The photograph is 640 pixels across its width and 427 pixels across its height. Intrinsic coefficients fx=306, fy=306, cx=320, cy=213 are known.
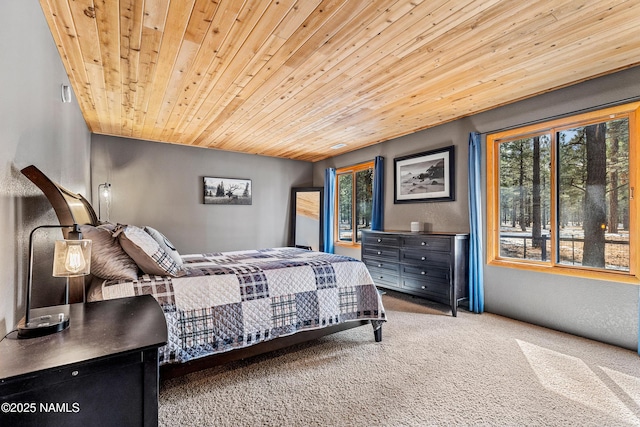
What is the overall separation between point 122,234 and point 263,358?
1429 millimetres

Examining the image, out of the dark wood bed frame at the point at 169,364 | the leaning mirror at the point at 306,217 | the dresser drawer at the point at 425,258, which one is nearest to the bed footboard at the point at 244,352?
the dark wood bed frame at the point at 169,364

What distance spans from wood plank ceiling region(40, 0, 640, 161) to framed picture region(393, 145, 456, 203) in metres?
0.61

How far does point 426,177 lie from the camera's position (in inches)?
176

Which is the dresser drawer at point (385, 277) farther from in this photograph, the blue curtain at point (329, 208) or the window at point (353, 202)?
the blue curtain at point (329, 208)

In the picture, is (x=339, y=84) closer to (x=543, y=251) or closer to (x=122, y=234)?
(x=122, y=234)

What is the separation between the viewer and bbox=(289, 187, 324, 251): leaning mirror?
6.46 m

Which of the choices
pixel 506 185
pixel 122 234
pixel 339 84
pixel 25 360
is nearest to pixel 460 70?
pixel 339 84

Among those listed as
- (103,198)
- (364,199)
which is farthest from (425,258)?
(103,198)

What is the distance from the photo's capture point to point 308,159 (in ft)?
21.7

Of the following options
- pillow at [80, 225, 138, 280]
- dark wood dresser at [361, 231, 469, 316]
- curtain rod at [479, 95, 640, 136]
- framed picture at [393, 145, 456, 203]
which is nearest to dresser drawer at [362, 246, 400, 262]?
dark wood dresser at [361, 231, 469, 316]

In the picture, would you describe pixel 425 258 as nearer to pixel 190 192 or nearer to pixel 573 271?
pixel 573 271

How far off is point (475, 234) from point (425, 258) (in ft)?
2.14

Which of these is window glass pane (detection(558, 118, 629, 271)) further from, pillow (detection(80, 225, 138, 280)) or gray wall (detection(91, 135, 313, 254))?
gray wall (detection(91, 135, 313, 254))

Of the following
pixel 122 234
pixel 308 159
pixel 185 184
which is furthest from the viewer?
pixel 308 159
